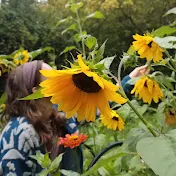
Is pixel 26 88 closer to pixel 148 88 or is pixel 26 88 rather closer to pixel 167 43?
pixel 148 88

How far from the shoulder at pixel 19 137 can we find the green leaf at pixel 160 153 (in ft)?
3.01

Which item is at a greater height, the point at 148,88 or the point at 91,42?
the point at 91,42

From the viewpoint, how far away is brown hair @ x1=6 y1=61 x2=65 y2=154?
1.49 metres

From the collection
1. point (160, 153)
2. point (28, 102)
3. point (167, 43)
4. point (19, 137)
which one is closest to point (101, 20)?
point (28, 102)

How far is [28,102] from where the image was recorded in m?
1.53

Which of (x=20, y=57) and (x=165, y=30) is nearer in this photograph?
(x=165, y=30)

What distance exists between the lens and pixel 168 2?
25.9 ft

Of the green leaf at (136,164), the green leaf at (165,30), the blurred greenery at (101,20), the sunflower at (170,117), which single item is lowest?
the blurred greenery at (101,20)

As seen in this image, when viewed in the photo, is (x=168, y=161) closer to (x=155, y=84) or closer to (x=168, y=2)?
(x=155, y=84)

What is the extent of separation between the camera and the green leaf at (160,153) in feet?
1.50

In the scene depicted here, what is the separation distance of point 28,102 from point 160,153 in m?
1.07

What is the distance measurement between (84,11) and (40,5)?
198 centimetres

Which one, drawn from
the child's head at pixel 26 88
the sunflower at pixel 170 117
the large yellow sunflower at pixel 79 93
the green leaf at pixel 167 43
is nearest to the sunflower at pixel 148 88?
the sunflower at pixel 170 117

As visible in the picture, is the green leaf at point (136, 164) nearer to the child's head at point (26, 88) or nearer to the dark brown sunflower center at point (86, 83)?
the dark brown sunflower center at point (86, 83)
